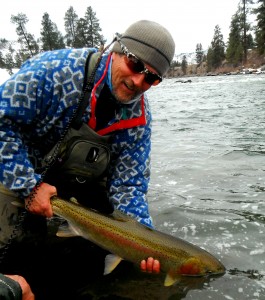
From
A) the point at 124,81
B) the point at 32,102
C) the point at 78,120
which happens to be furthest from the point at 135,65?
the point at 32,102

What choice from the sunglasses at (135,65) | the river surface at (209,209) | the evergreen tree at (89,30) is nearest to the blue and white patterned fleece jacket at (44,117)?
the sunglasses at (135,65)

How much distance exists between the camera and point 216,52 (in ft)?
231

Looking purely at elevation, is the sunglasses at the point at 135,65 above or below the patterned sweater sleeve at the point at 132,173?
above

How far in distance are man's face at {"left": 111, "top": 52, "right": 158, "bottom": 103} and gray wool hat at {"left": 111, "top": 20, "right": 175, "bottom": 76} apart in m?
0.08

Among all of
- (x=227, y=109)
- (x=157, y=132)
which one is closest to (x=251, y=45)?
(x=227, y=109)

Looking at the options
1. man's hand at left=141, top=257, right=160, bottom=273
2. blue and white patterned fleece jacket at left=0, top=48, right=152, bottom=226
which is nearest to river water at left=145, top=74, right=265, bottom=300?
man's hand at left=141, top=257, right=160, bottom=273

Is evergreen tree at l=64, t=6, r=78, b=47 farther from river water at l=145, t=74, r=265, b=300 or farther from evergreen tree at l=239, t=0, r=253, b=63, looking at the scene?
river water at l=145, t=74, r=265, b=300

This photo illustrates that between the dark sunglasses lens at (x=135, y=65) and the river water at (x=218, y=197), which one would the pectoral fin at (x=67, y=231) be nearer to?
the river water at (x=218, y=197)

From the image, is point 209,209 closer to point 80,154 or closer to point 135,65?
point 80,154

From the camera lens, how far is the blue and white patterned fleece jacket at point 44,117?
3004mm

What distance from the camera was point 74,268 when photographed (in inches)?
143

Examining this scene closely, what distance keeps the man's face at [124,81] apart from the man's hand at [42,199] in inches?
38.4

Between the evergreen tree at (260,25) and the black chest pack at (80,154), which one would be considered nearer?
the black chest pack at (80,154)

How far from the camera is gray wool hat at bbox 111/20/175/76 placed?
302cm
